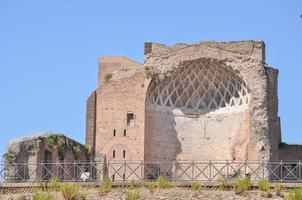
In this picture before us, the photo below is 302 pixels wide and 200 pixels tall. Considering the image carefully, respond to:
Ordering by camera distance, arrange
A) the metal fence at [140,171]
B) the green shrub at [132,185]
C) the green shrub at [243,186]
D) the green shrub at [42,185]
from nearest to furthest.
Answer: the green shrub at [243,186], the green shrub at [132,185], the green shrub at [42,185], the metal fence at [140,171]

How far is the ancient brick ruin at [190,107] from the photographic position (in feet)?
136

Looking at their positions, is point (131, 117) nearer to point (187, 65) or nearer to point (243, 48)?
point (187, 65)

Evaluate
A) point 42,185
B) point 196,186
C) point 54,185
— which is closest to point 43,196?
point 54,185

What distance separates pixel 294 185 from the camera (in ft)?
94.4

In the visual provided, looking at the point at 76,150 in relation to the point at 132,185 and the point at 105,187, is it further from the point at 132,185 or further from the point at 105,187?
the point at 132,185

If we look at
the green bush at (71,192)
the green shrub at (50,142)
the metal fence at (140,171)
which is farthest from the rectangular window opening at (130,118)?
the green bush at (71,192)

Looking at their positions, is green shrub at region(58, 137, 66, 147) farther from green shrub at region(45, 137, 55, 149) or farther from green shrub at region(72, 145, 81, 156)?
green shrub at region(72, 145, 81, 156)

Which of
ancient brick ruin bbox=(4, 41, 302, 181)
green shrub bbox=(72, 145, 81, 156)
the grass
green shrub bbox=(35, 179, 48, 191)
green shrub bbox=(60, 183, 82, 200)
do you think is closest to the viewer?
green shrub bbox=(60, 183, 82, 200)

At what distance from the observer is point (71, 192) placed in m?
28.4

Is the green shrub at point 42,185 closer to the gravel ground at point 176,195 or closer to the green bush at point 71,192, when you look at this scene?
the gravel ground at point 176,195

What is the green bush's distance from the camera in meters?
28.4

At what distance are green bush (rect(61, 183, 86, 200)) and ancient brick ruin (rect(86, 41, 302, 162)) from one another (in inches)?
494

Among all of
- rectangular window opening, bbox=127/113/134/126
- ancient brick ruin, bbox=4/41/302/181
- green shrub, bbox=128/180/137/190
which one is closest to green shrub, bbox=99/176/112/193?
green shrub, bbox=128/180/137/190

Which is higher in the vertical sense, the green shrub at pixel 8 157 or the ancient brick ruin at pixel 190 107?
the ancient brick ruin at pixel 190 107
